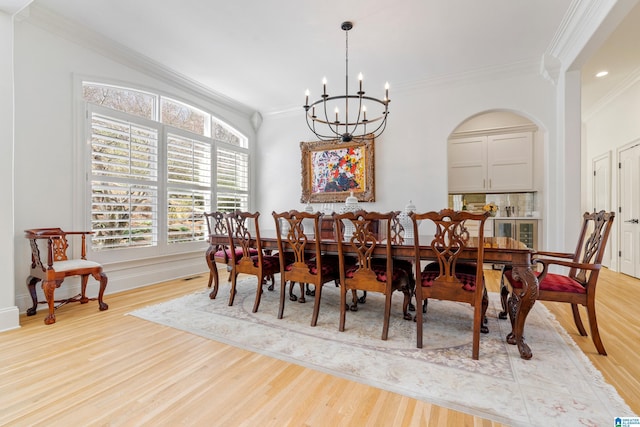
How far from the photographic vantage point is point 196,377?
1855 millimetres

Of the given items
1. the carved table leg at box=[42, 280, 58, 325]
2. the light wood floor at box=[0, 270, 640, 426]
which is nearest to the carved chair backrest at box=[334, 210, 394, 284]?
the light wood floor at box=[0, 270, 640, 426]

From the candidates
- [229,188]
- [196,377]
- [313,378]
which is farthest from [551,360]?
[229,188]

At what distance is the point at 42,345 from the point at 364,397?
2383 mm

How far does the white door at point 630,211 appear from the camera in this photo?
15.0ft

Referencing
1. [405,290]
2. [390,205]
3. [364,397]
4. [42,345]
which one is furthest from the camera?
[390,205]

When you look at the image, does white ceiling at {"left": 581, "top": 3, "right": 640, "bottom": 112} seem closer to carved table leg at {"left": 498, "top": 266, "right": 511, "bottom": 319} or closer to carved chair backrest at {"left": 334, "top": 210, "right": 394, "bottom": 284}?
carved table leg at {"left": 498, "top": 266, "right": 511, "bottom": 319}

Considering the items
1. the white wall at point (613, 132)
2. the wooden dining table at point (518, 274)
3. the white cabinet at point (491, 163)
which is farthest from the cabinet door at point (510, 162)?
the wooden dining table at point (518, 274)

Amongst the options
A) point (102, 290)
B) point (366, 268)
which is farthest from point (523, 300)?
point (102, 290)

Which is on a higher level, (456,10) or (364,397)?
(456,10)

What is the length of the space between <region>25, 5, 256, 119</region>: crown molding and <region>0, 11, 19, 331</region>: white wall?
599 millimetres

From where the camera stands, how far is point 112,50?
370 centimetres

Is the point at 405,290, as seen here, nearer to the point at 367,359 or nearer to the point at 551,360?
the point at 367,359

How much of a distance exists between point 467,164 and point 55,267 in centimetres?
650

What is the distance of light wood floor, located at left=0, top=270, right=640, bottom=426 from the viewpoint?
1492mm
